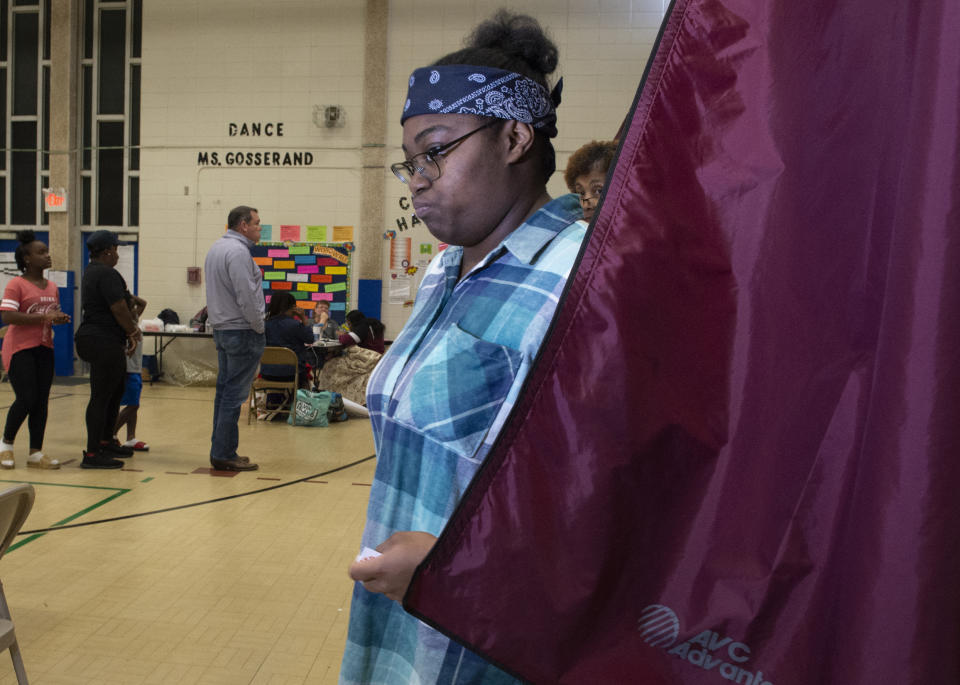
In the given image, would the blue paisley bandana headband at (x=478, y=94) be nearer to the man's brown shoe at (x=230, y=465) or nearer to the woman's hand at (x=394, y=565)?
the woman's hand at (x=394, y=565)

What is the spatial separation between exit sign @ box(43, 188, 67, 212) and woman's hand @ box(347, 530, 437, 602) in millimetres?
11337

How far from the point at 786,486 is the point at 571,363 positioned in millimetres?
159

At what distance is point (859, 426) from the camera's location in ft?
1.55

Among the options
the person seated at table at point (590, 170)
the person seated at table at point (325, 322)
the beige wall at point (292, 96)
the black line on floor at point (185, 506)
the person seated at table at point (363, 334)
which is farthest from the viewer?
the beige wall at point (292, 96)

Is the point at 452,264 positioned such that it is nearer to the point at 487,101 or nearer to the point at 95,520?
the point at 487,101

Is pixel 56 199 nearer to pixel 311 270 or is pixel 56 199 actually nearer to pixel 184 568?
pixel 311 270

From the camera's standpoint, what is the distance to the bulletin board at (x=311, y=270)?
33.6 ft

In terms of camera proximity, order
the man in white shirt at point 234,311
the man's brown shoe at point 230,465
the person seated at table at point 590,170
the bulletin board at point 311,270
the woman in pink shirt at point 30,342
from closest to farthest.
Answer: the person seated at table at point 590,170 → the woman in pink shirt at point 30,342 → the man in white shirt at point 234,311 → the man's brown shoe at point 230,465 → the bulletin board at point 311,270

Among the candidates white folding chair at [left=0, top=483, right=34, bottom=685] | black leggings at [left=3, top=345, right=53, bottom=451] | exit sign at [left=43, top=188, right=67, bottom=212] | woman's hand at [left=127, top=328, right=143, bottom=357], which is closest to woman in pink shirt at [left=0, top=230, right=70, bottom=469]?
black leggings at [left=3, top=345, right=53, bottom=451]

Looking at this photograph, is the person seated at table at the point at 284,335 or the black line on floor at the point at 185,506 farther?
the person seated at table at the point at 284,335

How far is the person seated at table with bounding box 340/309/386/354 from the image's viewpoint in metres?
8.57

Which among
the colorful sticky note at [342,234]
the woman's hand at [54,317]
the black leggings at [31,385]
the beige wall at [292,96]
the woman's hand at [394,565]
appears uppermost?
the beige wall at [292,96]

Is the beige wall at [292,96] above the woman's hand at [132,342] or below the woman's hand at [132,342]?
above

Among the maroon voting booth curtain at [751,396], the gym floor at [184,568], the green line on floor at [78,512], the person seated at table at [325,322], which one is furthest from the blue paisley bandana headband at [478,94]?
the person seated at table at [325,322]
